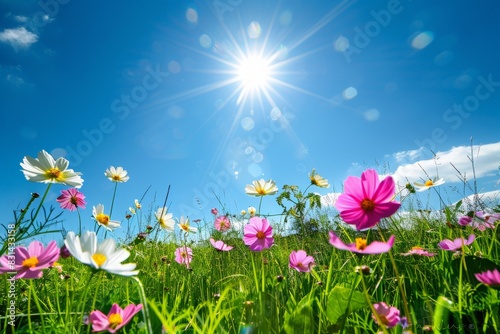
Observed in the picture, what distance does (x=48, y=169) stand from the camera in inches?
48.8

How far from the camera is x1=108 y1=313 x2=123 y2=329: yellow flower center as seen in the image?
732 millimetres

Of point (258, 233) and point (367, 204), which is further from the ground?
point (258, 233)

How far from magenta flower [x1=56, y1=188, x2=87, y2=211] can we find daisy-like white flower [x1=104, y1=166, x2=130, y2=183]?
61 cm

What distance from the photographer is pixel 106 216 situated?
1.61 meters

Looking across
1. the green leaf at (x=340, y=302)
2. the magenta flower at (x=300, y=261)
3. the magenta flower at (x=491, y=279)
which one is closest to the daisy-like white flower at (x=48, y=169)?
the magenta flower at (x=300, y=261)

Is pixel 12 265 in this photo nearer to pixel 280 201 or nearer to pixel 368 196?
pixel 368 196

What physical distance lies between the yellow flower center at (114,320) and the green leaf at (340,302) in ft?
1.75

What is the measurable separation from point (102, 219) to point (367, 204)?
1.28 meters

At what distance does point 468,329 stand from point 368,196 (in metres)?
0.67

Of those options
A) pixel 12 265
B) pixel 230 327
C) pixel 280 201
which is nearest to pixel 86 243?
pixel 12 265

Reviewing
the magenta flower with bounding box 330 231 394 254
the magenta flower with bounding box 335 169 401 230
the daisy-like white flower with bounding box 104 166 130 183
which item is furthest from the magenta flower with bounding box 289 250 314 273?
the daisy-like white flower with bounding box 104 166 130 183

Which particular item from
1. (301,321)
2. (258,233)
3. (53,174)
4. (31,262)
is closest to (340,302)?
(301,321)

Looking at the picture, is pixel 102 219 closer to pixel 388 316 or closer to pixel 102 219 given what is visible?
pixel 102 219

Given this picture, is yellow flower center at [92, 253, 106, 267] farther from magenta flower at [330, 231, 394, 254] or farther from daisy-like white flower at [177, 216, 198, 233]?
daisy-like white flower at [177, 216, 198, 233]
